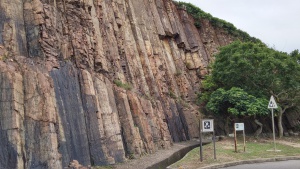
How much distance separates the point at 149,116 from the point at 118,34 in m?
6.89

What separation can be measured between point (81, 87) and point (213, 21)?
31.1 meters

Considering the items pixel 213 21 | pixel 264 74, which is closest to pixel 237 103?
pixel 264 74

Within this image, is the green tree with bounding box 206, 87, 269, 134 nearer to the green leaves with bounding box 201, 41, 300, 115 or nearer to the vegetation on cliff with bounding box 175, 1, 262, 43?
the green leaves with bounding box 201, 41, 300, 115

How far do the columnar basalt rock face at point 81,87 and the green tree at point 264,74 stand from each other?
209 inches

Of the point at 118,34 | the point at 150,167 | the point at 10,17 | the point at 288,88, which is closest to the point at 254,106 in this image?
the point at 288,88

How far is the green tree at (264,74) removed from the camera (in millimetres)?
25859

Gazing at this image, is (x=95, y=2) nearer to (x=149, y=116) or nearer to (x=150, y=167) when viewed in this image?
(x=149, y=116)

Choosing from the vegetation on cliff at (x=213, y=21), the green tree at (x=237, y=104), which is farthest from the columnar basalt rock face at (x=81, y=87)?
the vegetation on cliff at (x=213, y=21)

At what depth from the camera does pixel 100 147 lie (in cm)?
1328

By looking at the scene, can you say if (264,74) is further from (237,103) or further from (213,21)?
(213,21)

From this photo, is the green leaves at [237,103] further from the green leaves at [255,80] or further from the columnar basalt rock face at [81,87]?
the columnar basalt rock face at [81,87]

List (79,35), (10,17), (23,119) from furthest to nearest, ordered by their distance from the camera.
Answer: (79,35)
(10,17)
(23,119)

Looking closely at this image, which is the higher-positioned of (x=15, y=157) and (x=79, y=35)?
(x=79, y=35)

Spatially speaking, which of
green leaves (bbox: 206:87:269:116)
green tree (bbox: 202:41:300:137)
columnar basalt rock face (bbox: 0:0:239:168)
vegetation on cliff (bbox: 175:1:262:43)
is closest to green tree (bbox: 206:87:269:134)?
green leaves (bbox: 206:87:269:116)
